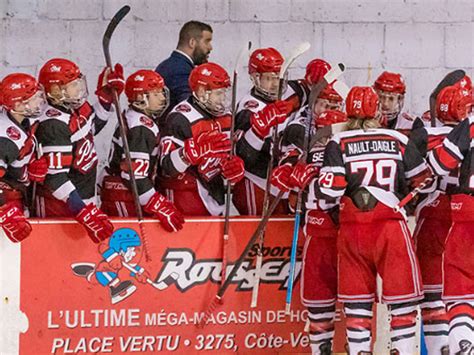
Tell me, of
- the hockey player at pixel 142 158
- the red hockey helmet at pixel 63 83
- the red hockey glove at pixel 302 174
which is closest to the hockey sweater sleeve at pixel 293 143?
the red hockey glove at pixel 302 174

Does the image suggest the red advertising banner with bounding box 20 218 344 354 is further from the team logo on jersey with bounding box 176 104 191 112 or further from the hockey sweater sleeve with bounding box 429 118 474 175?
the hockey sweater sleeve with bounding box 429 118 474 175

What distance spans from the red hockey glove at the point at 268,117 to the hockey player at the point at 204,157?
0.48ft

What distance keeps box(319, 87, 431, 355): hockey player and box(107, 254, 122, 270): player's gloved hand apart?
944 mm

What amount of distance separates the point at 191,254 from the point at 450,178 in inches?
44.9

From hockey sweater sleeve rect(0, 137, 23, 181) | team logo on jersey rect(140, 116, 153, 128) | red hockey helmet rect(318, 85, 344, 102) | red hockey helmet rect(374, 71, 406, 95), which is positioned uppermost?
red hockey helmet rect(374, 71, 406, 95)

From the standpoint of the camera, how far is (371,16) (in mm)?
7137

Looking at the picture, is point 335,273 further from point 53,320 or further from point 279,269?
point 53,320

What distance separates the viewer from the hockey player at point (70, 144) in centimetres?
548

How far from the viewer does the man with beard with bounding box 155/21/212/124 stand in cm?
641

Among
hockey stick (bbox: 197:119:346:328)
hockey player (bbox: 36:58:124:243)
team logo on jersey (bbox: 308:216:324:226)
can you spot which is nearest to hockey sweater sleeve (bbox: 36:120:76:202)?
hockey player (bbox: 36:58:124:243)

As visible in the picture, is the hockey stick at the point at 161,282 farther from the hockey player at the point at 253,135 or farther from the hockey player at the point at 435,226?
the hockey player at the point at 435,226

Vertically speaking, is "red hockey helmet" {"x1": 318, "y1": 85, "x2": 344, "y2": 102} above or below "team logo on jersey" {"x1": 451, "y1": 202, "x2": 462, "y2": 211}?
above

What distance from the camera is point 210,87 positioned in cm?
573

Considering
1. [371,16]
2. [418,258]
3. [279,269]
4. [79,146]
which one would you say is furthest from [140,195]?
[371,16]
